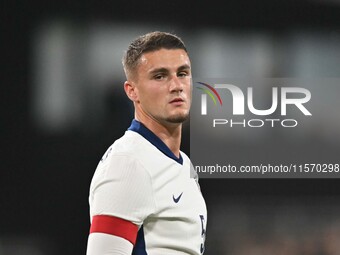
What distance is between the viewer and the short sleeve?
104 cm

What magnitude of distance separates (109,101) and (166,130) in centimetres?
142

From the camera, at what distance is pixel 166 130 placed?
127 centimetres

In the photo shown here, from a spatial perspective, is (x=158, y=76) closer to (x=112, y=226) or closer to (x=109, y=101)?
(x=112, y=226)

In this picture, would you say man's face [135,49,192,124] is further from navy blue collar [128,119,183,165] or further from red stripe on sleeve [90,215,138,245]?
red stripe on sleeve [90,215,138,245]

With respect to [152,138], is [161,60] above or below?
above

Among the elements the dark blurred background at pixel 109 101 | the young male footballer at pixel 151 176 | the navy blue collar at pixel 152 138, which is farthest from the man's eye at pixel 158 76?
the dark blurred background at pixel 109 101

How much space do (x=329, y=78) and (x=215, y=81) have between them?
0.55m

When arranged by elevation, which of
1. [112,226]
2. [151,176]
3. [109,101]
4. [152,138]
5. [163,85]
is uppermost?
[109,101]

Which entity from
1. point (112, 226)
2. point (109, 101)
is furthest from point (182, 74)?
point (109, 101)

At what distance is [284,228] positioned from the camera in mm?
2672

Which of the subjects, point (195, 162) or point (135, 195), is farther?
point (195, 162)

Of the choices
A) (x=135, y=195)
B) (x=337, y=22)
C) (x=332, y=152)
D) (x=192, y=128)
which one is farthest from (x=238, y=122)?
(x=135, y=195)

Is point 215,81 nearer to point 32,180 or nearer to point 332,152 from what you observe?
point 332,152

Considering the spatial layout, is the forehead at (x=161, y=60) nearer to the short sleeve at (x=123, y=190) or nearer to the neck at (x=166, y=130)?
the neck at (x=166, y=130)
